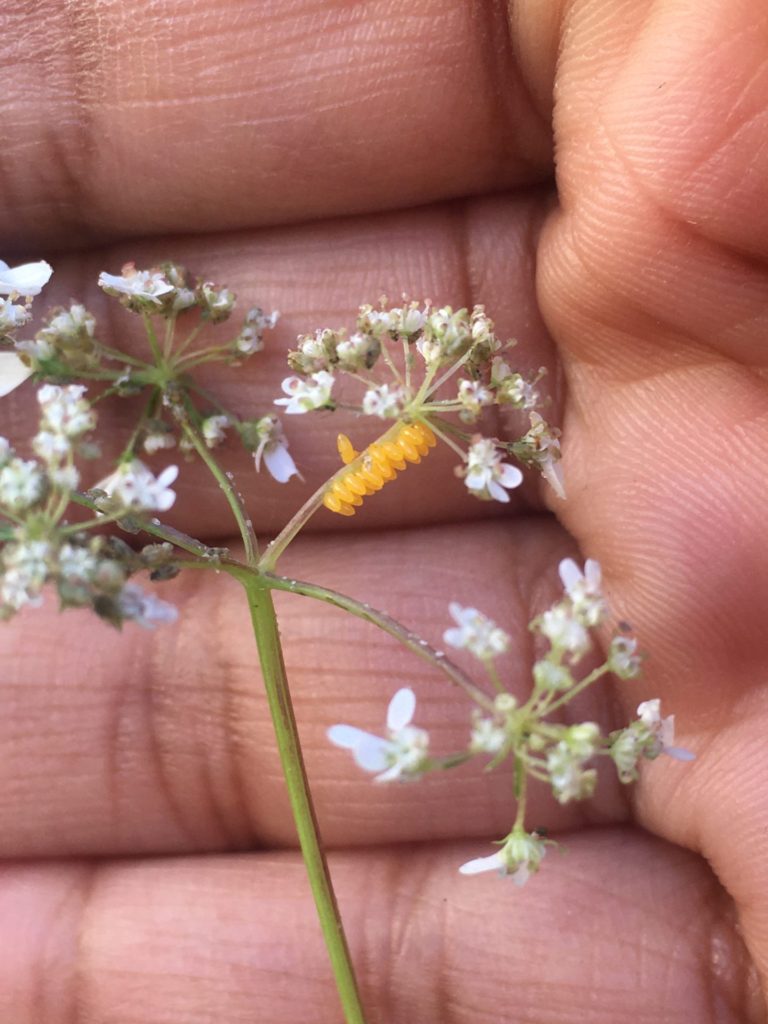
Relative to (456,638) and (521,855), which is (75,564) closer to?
(456,638)

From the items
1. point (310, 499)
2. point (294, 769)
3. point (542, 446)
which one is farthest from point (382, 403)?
point (294, 769)

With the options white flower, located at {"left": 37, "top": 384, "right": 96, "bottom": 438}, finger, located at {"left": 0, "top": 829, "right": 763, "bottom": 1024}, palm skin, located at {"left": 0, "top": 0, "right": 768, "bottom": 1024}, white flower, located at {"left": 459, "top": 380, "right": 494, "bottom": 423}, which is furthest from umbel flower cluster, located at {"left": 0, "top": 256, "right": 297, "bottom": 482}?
finger, located at {"left": 0, "top": 829, "right": 763, "bottom": 1024}

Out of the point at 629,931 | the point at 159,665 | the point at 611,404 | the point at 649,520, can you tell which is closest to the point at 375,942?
the point at 629,931

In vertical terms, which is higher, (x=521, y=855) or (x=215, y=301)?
(x=215, y=301)

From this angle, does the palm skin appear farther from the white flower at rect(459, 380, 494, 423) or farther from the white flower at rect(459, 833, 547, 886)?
the white flower at rect(459, 833, 547, 886)

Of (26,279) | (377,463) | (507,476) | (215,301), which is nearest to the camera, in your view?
(507,476)

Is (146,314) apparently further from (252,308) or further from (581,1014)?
(581,1014)
